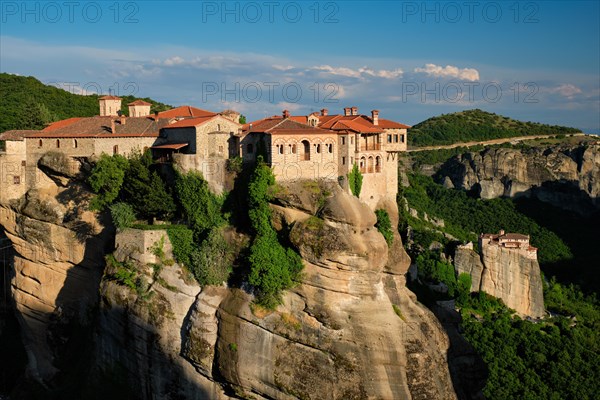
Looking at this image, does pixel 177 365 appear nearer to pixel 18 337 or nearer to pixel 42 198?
pixel 42 198

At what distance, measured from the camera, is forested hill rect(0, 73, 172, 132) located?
5214 centimetres

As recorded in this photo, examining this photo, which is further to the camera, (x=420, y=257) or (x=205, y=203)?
(x=420, y=257)

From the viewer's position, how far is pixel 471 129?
440 feet

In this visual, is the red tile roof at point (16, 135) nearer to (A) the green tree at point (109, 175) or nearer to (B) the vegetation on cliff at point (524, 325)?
(A) the green tree at point (109, 175)

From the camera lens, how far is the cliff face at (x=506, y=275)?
55656mm

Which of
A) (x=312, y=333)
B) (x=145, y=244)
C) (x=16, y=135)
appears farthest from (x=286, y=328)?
(x=16, y=135)

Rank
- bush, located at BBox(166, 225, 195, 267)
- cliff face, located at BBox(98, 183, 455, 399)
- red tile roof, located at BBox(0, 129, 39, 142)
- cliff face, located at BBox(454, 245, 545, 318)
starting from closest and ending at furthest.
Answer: cliff face, located at BBox(98, 183, 455, 399) < bush, located at BBox(166, 225, 195, 267) < red tile roof, located at BBox(0, 129, 39, 142) < cliff face, located at BBox(454, 245, 545, 318)

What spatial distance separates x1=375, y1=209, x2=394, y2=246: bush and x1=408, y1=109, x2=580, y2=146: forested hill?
89764 mm

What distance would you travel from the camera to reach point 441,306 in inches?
1692

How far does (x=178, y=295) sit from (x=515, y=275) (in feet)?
97.2

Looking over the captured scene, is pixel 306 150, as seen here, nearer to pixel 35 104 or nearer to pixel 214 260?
pixel 214 260

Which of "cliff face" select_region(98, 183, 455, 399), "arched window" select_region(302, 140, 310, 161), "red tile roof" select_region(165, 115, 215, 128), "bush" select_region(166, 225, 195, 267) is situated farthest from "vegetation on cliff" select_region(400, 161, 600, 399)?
"red tile roof" select_region(165, 115, 215, 128)

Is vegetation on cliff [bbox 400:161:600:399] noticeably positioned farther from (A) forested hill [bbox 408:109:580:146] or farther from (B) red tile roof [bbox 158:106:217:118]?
(A) forested hill [bbox 408:109:580:146]

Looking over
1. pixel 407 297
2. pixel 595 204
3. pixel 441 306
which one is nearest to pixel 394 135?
pixel 407 297
